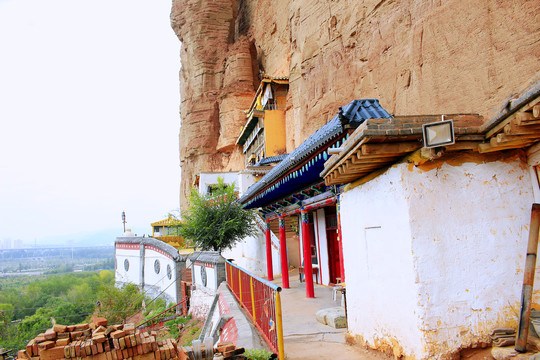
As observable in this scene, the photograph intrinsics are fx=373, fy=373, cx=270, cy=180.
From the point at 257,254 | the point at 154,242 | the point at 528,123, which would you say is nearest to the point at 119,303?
the point at 154,242

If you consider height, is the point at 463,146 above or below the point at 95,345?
above

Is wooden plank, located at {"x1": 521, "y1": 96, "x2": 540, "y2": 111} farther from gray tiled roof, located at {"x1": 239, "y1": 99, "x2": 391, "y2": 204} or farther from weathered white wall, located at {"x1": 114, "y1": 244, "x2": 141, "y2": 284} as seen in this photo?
weathered white wall, located at {"x1": 114, "y1": 244, "x2": 141, "y2": 284}

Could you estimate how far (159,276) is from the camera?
1870 centimetres

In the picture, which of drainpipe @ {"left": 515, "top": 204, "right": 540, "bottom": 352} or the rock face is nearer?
drainpipe @ {"left": 515, "top": 204, "right": 540, "bottom": 352}

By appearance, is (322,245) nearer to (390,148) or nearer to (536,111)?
(390,148)

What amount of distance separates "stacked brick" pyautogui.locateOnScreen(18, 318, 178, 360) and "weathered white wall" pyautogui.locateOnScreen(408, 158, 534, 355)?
138 inches

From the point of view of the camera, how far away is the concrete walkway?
525 cm

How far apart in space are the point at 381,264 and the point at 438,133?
187 cm

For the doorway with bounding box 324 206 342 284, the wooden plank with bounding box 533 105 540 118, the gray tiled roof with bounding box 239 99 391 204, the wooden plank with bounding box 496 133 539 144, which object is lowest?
the doorway with bounding box 324 206 342 284

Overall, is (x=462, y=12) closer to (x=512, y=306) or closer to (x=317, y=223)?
(x=317, y=223)

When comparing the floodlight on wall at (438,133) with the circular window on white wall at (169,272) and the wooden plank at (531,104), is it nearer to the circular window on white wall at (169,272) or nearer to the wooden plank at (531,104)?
the wooden plank at (531,104)

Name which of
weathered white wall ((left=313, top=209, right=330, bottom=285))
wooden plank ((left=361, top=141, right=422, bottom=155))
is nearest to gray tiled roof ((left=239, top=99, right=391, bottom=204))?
wooden plank ((left=361, top=141, right=422, bottom=155))

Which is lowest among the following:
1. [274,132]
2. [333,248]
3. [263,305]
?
[263,305]

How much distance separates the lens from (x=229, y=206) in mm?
16516
